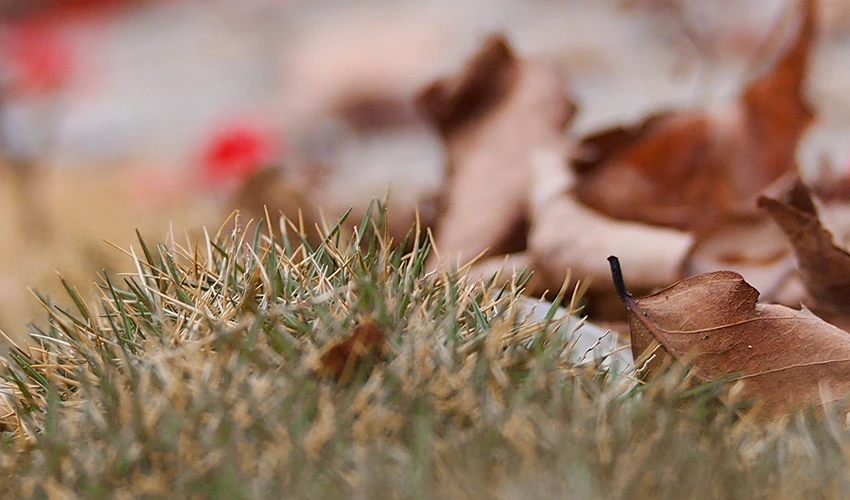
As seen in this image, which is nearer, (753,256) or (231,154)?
(753,256)

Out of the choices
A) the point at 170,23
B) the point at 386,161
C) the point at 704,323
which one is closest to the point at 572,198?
the point at 704,323

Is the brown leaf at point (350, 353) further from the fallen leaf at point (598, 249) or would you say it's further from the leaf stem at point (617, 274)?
the fallen leaf at point (598, 249)

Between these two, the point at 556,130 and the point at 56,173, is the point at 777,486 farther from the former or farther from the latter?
the point at 56,173

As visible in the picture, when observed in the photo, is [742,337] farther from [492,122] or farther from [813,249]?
[492,122]

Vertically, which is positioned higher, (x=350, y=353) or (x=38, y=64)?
(x=38, y=64)

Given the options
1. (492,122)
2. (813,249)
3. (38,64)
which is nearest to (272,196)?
(492,122)

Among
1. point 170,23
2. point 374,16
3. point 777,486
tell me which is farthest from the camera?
point 170,23
